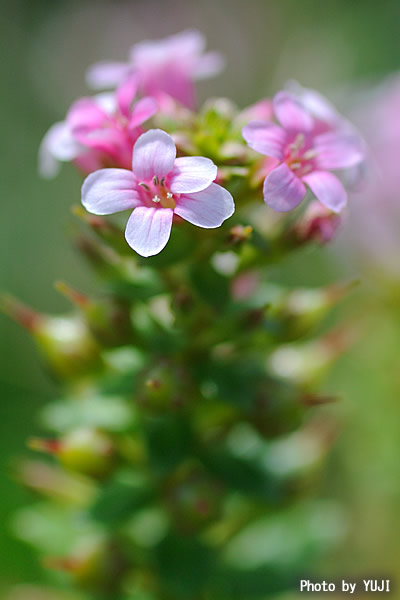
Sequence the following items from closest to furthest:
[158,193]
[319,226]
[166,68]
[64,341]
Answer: [158,193] < [319,226] < [64,341] < [166,68]

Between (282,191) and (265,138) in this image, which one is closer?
(282,191)

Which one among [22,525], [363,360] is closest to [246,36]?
[363,360]

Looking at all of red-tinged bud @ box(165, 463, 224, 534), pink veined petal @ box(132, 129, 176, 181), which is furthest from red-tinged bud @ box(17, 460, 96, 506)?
pink veined petal @ box(132, 129, 176, 181)

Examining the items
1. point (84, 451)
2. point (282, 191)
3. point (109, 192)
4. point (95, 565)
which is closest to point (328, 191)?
point (282, 191)

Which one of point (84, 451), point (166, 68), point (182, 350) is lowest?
point (84, 451)

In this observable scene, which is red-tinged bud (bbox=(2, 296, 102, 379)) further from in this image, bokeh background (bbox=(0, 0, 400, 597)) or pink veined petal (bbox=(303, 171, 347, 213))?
pink veined petal (bbox=(303, 171, 347, 213))

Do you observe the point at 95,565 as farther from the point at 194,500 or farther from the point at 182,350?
the point at 182,350

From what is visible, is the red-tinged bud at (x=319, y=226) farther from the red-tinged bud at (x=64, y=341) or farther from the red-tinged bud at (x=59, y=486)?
the red-tinged bud at (x=59, y=486)

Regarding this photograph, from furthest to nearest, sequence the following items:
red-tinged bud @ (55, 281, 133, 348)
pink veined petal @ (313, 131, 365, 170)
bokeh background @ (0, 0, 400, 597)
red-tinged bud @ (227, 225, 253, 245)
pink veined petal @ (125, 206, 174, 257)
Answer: bokeh background @ (0, 0, 400, 597) < red-tinged bud @ (55, 281, 133, 348) < pink veined petal @ (313, 131, 365, 170) < red-tinged bud @ (227, 225, 253, 245) < pink veined petal @ (125, 206, 174, 257)
